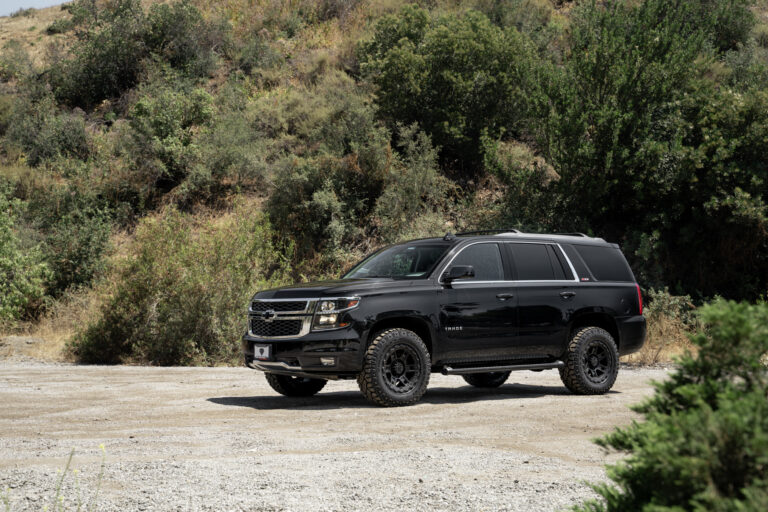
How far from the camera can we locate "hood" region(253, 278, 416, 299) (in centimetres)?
970

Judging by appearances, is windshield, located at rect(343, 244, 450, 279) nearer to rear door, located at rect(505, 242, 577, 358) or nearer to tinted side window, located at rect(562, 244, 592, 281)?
rear door, located at rect(505, 242, 577, 358)

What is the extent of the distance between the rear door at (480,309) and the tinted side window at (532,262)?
21 centimetres

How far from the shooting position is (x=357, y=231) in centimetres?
2536

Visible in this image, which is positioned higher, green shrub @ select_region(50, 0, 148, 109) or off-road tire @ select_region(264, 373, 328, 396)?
green shrub @ select_region(50, 0, 148, 109)

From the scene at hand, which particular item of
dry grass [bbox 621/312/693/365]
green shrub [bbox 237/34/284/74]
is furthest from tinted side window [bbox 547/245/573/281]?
green shrub [bbox 237/34/284/74]

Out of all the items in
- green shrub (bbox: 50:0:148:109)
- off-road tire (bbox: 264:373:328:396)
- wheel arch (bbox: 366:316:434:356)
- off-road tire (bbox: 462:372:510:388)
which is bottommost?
off-road tire (bbox: 462:372:510:388)

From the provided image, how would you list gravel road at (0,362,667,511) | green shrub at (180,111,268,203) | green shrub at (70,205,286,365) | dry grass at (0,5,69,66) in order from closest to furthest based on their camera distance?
gravel road at (0,362,667,511) → green shrub at (70,205,286,365) → green shrub at (180,111,268,203) → dry grass at (0,5,69,66)

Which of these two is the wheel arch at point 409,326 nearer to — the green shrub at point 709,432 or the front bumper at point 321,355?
the front bumper at point 321,355

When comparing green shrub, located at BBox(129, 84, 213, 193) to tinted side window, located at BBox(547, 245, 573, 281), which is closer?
tinted side window, located at BBox(547, 245, 573, 281)

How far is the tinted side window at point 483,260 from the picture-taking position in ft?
34.9

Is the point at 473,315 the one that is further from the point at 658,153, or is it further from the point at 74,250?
the point at 74,250

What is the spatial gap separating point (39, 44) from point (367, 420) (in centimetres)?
4649

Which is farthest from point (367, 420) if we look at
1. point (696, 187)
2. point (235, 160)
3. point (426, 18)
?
point (426, 18)

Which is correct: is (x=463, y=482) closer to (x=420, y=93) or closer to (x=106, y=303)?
(x=106, y=303)
